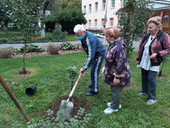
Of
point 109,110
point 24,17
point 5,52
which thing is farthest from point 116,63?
point 5,52

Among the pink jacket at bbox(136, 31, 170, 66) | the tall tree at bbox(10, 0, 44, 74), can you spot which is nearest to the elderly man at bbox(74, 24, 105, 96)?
the pink jacket at bbox(136, 31, 170, 66)

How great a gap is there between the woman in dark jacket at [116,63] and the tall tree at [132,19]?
2.67 metres

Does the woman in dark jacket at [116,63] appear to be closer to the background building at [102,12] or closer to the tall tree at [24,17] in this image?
the tall tree at [24,17]

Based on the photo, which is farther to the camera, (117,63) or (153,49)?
(153,49)

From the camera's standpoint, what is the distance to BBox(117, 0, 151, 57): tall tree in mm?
4827

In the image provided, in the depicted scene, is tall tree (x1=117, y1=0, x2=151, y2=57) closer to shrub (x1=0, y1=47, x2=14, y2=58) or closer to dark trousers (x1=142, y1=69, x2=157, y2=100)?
dark trousers (x1=142, y1=69, x2=157, y2=100)

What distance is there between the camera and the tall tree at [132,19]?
4.83 metres

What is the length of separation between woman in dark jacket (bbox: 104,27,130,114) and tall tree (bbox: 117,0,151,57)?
2.67 m

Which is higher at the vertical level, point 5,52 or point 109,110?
point 5,52

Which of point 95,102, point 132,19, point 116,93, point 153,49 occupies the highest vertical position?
point 132,19

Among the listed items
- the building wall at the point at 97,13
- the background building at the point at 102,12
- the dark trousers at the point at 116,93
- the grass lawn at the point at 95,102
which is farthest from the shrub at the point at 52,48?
the building wall at the point at 97,13

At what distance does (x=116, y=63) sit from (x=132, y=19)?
3.52 m

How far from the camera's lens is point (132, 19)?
545 centimetres

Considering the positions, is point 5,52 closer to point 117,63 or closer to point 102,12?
point 117,63
